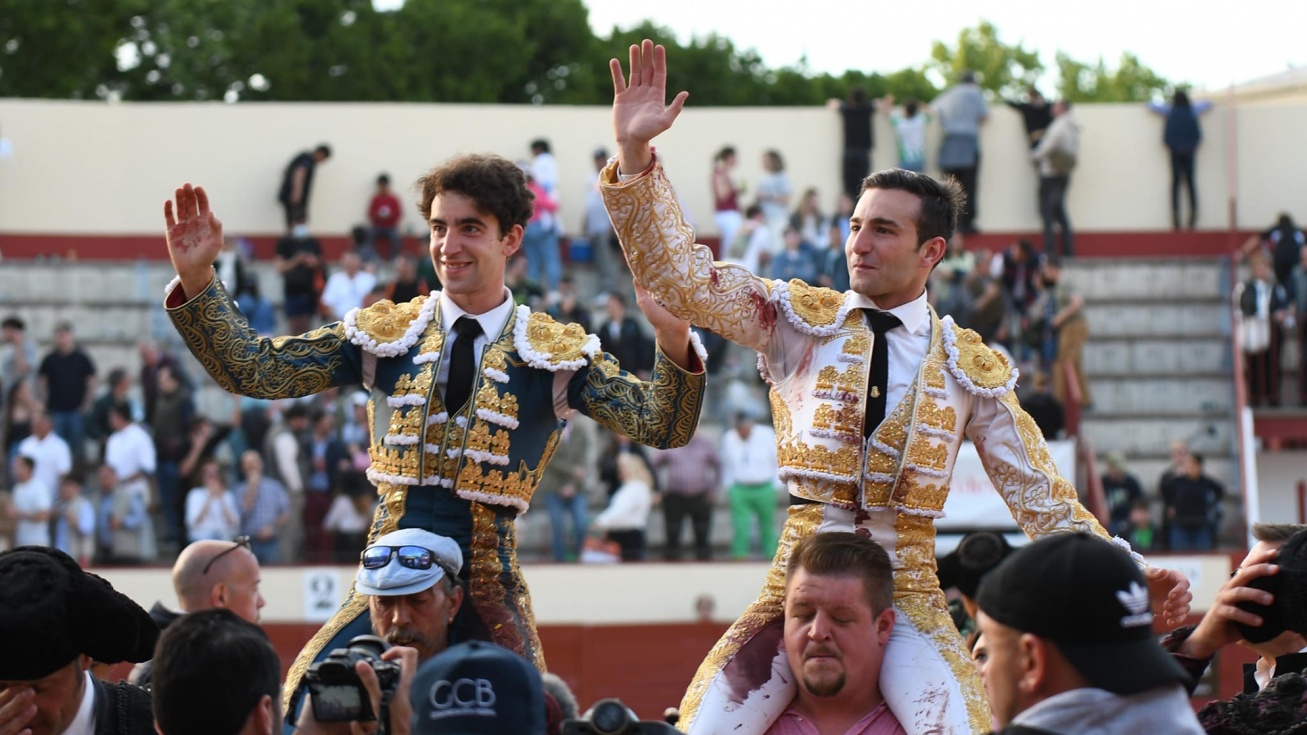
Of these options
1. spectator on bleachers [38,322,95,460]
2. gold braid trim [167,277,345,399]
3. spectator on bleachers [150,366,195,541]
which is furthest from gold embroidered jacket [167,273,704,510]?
spectator on bleachers [38,322,95,460]

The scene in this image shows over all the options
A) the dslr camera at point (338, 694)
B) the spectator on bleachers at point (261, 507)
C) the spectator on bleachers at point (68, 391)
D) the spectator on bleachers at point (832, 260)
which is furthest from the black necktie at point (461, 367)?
the spectator on bleachers at point (832, 260)

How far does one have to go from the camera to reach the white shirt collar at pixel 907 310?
181 inches

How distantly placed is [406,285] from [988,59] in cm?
3611

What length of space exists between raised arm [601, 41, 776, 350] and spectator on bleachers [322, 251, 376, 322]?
11.2 metres

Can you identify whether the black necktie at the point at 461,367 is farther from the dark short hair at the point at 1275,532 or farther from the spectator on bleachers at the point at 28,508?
→ the spectator on bleachers at the point at 28,508

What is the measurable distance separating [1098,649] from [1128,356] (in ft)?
51.8

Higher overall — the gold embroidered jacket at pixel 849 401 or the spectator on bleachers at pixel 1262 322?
the spectator on bleachers at pixel 1262 322

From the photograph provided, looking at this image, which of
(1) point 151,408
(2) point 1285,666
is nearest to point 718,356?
(1) point 151,408

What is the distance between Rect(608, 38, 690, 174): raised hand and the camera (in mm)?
4223

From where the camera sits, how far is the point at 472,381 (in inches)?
183

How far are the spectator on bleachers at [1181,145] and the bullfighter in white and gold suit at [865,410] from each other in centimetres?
1488

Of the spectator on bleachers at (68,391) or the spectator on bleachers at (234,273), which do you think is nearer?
the spectator on bleachers at (68,391)

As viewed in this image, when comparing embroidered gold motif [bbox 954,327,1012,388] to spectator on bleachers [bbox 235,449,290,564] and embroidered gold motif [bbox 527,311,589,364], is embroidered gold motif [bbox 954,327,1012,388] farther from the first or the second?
spectator on bleachers [bbox 235,449,290,564]

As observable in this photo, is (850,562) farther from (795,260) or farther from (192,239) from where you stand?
(795,260)
